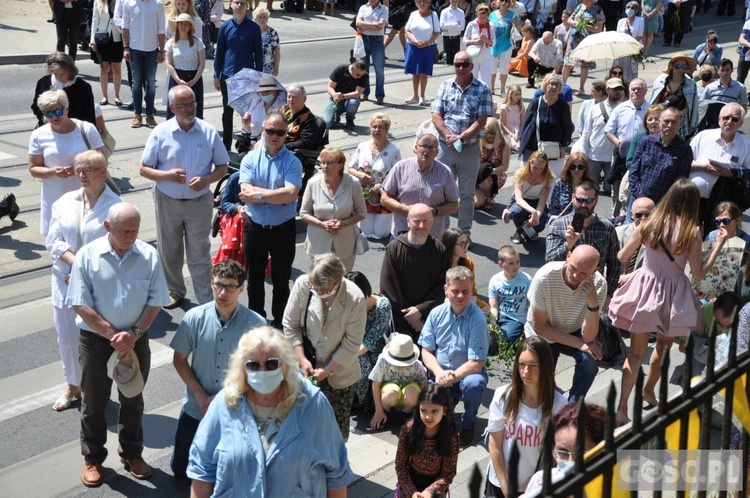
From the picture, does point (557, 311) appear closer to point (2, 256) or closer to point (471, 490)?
point (471, 490)

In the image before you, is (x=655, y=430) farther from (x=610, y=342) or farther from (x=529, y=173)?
(x=529, y=173)

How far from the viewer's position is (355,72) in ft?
52.9

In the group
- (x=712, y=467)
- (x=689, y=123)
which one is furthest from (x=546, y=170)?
(x=712, y=467)

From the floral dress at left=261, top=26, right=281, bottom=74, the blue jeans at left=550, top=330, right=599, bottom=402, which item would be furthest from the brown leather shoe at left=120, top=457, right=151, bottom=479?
the floral dress at left=261, top=26, right=281, bottom=74

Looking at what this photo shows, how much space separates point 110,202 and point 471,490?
18.6 feet

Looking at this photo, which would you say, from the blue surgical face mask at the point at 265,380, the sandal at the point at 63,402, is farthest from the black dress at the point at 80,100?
the blue surgical face mask at the point at 265,380

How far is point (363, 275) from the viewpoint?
24.7ft

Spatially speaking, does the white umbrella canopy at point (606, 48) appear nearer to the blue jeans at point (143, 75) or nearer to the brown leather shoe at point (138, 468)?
the blue jeans at point (143, 75)

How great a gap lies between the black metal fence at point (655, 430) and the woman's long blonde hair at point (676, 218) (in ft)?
14.1

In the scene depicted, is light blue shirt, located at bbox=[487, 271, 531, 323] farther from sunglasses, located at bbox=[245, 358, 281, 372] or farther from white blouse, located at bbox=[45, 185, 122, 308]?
sunglasses, located at bbox=[245, 358, 281, 372]

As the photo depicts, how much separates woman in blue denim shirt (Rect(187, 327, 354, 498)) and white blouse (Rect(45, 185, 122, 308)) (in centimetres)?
283

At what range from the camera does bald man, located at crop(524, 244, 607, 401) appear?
290 inches

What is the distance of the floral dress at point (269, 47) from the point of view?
15469mm

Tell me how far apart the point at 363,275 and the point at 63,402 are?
247cm
